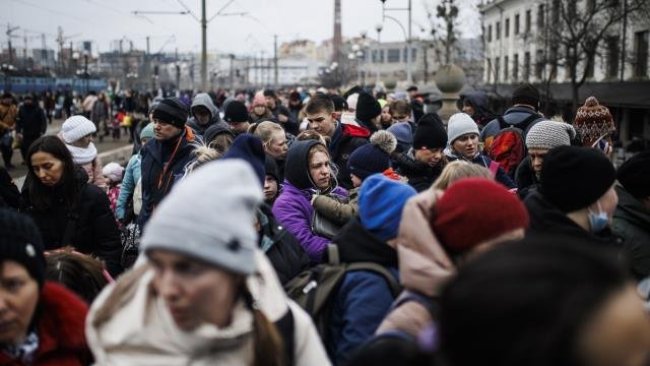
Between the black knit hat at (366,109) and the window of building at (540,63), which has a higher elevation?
the window of building at (540,63)

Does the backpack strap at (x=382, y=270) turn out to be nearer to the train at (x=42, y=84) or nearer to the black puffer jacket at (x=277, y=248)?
the black puffer jacket at (x=277, y=248)

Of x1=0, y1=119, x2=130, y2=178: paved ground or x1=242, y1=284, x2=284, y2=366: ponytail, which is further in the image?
x1=0, y1=119, x2=130, y2=178: paved ground

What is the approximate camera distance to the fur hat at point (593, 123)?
24.1ft

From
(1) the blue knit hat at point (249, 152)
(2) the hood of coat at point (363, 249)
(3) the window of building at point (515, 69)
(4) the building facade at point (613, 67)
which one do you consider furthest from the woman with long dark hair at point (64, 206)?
(3) the window of building at point (515, 69)

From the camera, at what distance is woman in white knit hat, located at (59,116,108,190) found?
666cm

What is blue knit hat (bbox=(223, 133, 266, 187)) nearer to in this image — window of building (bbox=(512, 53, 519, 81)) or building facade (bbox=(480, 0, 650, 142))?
building facade (bbox=(480, 0, 650, 142))

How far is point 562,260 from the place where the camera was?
1.47 meters

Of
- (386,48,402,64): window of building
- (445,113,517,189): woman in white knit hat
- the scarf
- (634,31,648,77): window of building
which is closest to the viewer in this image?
(445,113,517,189): woman in white knit hat

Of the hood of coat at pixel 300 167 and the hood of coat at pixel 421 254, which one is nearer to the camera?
the hood of coat at pixel 421 254

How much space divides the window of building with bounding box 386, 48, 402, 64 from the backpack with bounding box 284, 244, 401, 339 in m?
136

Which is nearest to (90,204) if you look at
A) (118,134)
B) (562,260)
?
(562,260)

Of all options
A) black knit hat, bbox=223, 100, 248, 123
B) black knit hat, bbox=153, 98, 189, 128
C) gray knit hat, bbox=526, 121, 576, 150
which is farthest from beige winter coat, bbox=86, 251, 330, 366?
black knit hat, bbox=223, 100, 248, 123

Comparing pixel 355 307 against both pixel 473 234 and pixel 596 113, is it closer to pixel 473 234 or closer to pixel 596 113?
pixel 473 234

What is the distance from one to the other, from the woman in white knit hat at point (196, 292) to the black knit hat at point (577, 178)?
1.77 m
